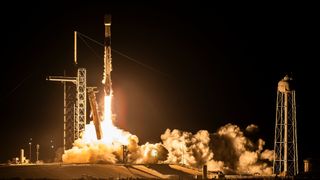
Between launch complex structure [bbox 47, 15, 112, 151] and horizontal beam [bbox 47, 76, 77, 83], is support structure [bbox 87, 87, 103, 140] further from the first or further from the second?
horizontal beam [bbox 47, 76, 77, 83]

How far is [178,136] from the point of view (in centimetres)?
7512

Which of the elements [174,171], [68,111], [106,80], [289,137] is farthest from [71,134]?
[289,137]

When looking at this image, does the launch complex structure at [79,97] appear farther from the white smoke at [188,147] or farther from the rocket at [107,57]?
the white smoke at [188,147]

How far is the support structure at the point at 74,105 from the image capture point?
68000mm

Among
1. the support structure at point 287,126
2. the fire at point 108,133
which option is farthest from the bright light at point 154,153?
the support structure at point 287,126

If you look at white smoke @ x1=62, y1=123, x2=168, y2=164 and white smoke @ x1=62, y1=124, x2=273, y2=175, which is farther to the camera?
white smoke @ x1=62, y1=124, x2=273, y2=175

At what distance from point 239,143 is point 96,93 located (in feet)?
44.6

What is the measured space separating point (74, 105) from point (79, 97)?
74 cm

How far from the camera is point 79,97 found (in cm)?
6888

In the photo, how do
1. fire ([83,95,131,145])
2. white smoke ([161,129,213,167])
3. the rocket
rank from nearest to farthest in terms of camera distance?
the rocket → fire ([83,95,131,145]) → white smoke ([161,129,213,167])

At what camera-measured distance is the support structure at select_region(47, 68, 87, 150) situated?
68000 millimetres

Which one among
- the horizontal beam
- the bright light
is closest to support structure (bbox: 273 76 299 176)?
the bright light

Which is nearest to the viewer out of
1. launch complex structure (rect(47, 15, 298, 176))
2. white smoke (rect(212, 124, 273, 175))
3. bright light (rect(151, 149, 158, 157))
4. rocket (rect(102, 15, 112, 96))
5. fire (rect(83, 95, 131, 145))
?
launch complex structure (rect(47, 15, 298, 176))

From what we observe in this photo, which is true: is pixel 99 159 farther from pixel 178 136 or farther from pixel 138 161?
pixel 178 136
